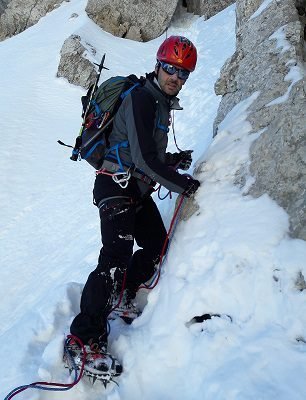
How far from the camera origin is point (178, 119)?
12.0 metres

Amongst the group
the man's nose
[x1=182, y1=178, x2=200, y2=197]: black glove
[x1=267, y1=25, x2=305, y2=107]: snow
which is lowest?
[x1=182, y1=178, x2=200, y2=197]: black glove

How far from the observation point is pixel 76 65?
17172 millimetres

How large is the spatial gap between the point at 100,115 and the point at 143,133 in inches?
24.6

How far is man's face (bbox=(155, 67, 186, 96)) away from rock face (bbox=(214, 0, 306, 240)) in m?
1.03

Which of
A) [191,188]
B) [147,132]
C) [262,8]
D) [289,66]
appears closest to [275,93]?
[289,66]

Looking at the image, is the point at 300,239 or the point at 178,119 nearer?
the point at 300,239

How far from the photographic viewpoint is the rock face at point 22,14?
27.6m

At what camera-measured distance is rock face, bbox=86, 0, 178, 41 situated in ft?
70.9

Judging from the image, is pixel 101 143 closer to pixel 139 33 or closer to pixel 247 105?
pixel 247 105

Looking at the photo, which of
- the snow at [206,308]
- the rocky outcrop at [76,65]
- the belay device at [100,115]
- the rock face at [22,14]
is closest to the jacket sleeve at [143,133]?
the belay device at [100,115]

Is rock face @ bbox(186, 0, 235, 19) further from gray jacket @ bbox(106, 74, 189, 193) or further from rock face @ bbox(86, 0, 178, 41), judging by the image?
gray jacket @ bbox(106, 74, 189, 193)

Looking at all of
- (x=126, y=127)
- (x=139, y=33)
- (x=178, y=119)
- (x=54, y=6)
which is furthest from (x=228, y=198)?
(x=54, y=6)

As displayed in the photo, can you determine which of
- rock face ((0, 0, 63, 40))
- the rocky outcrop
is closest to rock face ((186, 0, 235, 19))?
the rocky outcrop

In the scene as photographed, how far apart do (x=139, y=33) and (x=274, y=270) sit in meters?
21.1
